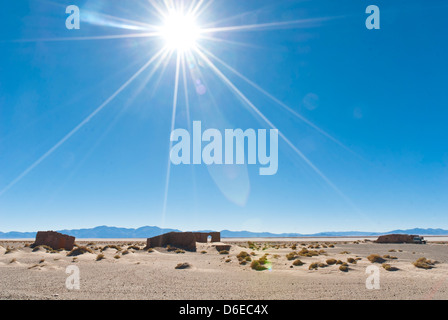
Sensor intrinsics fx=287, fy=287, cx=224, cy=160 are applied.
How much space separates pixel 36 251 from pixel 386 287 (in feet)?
116

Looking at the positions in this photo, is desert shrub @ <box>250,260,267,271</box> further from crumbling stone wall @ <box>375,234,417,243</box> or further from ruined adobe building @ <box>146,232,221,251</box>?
crumbling stone wall @ <box>375,234,417,243</box>

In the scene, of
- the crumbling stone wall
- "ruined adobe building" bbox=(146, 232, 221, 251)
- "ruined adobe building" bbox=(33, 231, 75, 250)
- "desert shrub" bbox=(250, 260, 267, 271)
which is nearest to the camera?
"desert shrub" bbox=(250, 260, 267, 271)

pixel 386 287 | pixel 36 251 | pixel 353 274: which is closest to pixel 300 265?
pixel 353 274

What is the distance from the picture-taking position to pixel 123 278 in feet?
56.4

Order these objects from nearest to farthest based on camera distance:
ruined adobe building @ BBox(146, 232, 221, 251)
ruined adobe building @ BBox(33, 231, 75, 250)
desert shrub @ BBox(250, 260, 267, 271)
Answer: desert shrub @ BBox(250, 260, 267, 271) → ruined adobe building @ BBox(33, 231, 75, 250) → ruined adobe building @ BBox(146, 232, 221, 251)

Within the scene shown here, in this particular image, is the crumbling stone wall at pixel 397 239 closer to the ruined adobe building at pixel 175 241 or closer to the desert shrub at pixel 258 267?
the ruined adobe building at pixel 175 241

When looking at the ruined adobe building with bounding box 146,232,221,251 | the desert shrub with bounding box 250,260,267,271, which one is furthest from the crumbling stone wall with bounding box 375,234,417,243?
the desert shrub with bounding box 250,260,267,271

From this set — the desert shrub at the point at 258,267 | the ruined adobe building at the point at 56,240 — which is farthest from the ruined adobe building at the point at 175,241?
the desert shrub at the point at 258,267

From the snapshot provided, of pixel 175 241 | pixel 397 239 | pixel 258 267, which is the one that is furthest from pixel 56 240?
pixel 397 239

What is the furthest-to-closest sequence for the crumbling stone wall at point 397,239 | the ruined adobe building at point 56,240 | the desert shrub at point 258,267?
the crumbling stone wall at point 397,239
the ruined adobe building at point 56,240
the desert shrub at point 258,267

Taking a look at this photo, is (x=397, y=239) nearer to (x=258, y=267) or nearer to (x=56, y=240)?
(x=258, y=267)

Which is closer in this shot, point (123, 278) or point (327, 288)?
point (327, 288)
